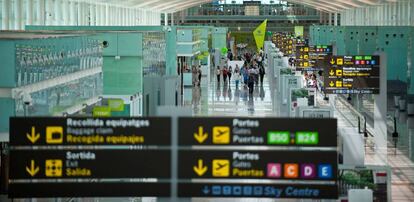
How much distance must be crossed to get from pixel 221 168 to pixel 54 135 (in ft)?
4.56

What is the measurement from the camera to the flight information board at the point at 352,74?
2291cm

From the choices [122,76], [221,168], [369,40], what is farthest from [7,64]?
[369,40]

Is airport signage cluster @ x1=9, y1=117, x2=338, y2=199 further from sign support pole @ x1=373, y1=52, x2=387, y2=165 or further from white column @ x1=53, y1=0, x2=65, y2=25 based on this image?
white column @ x1=53, y1=0, x2=65, y2=25

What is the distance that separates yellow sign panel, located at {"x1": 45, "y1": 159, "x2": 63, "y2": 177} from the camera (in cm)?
760

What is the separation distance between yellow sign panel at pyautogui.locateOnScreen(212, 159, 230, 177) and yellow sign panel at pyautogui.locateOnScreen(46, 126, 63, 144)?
1275mm

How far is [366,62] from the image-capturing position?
22969mm

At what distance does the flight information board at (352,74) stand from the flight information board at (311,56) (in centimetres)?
1634

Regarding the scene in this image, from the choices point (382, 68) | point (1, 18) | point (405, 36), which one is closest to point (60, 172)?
point (382, 68)

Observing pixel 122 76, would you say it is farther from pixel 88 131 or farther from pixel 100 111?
pixel 88 131

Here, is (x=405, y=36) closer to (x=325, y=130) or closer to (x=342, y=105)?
(x=342, y=105)

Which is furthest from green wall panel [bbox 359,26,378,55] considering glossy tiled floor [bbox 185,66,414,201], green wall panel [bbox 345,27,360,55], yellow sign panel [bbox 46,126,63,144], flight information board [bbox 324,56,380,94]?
yellow sign panel [bbox 46,126,63,144]

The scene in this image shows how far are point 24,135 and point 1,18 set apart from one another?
29614 mm

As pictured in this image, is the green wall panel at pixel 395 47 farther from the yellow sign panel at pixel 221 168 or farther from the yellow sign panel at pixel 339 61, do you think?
the yellow sign panel at pixel 221 168

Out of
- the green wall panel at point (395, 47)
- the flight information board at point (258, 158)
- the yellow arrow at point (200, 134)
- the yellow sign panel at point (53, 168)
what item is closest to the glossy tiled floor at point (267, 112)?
the green wall panel at point (395, 47)
